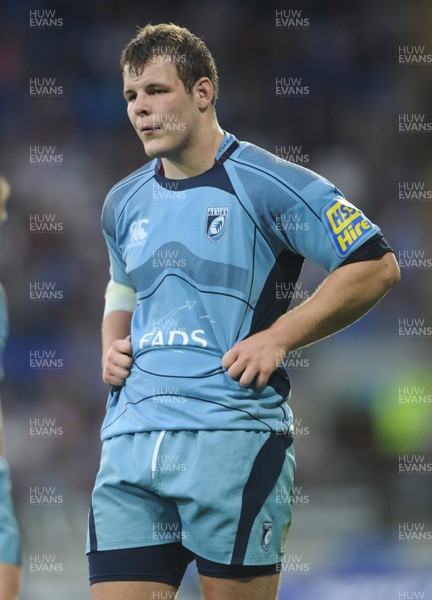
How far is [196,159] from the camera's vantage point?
2691mm

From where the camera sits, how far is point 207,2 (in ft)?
27.2

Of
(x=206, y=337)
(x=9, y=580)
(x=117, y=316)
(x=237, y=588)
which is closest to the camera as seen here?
(x=237, y=588)

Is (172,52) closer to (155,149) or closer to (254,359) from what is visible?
(155,149)

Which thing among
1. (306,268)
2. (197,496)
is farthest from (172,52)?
(306,268)

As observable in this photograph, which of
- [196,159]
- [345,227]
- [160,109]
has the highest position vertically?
[160,109]

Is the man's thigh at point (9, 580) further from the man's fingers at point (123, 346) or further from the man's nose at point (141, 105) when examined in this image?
the man's nose at point (141, 105)

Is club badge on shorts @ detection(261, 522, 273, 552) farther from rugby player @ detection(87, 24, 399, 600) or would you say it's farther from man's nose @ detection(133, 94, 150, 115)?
man's nose @ detection(133, 94, 150, 115)

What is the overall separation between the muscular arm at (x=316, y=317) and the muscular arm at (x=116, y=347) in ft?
1.03

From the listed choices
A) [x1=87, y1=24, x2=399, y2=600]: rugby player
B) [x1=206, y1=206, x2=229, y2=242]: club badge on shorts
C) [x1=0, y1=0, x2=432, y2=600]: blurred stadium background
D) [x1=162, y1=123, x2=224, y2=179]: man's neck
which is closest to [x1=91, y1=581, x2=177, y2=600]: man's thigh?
[x1=87, y1=24, x2=399, y2=600]: rugby player

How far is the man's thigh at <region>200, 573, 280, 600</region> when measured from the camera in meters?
2.42

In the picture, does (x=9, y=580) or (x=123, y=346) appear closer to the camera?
(x=123, y=346)

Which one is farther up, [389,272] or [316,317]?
[389,272]

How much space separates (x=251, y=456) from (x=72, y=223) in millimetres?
5397

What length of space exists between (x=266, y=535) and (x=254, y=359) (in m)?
0.44
